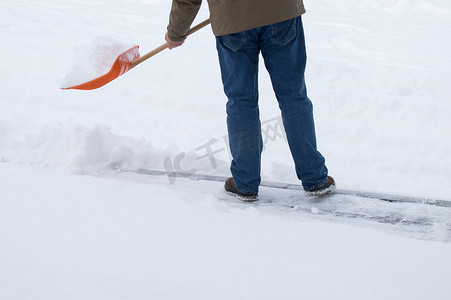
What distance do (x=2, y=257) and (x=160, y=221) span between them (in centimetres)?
56

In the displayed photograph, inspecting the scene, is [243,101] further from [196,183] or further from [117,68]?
[117,68]

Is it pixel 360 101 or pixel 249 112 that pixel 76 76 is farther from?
pixel 360 101

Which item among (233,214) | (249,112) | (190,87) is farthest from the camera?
(190,87)

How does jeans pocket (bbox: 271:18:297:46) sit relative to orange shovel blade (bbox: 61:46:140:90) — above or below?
above

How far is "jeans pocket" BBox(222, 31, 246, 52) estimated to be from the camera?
6.59 ft

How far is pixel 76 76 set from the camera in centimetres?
263

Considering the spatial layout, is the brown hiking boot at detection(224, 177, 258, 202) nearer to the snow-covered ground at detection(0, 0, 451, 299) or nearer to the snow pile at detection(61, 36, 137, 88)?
the snow-covered ground at detection(0, 0, 451, 299)

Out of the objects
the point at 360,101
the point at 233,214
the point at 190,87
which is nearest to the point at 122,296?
the point at 233,214

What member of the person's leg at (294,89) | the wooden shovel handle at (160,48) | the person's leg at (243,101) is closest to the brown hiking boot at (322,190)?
the person's leg at (294,89)

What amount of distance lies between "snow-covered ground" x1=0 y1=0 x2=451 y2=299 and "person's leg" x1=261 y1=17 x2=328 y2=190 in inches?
8.0

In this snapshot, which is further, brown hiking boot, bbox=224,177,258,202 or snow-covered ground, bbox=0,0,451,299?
brown hiking boot, bbox=224,177,258,202

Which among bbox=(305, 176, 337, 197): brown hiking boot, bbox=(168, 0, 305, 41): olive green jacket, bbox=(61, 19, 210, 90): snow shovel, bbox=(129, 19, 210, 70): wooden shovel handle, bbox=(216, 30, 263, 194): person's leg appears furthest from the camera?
bbox=(61, 19, 210, 90): snow shovel

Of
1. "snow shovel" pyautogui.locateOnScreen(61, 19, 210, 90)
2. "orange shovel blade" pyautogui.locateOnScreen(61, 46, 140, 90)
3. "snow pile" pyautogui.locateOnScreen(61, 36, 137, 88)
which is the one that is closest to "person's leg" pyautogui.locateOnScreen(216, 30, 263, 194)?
"snow shovel" pyautogui.locateOnScreen(61, 19, 210, 90)

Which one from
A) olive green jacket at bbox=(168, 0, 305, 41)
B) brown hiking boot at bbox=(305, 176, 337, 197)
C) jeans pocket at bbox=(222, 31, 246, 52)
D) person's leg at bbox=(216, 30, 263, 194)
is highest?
olive green jacket at bbox=(168, 0, 305, 41)
